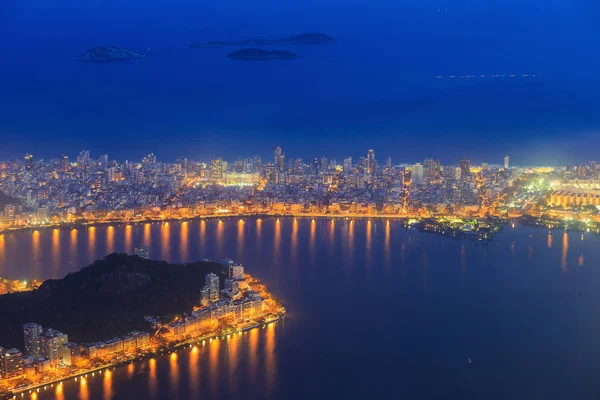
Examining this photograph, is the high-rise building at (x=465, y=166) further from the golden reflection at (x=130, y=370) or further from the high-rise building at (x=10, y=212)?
the golden reflection at (x=130, y=370)

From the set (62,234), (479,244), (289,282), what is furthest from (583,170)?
(62,234)

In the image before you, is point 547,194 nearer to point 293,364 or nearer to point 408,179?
point 408,179

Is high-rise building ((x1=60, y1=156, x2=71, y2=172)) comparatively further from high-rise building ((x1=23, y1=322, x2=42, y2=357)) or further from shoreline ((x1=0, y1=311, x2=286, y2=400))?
high-rise building ((x1=23, y1=322, x2=42, y2=357))

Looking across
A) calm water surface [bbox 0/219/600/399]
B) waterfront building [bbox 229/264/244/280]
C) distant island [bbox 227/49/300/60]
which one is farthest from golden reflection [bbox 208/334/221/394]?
distant island [bbox 227/49/300/60]

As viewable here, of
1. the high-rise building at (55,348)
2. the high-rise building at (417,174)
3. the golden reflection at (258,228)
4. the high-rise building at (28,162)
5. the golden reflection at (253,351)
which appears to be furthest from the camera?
the high-rise building at (28,162)

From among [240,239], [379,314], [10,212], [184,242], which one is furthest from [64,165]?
[379,314]

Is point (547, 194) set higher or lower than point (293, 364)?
higher

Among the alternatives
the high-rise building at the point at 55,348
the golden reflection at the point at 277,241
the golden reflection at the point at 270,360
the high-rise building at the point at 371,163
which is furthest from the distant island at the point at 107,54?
the high-rise building at the point at 55,348
